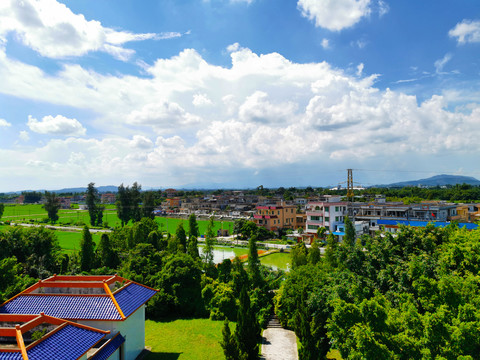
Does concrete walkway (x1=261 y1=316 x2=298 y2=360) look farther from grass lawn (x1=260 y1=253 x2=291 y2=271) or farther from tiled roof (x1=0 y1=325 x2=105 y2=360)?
grass lawn (x1=260 y1=253 x2=291 y2=271)

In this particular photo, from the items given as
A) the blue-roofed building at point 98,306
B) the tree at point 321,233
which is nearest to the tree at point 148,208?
the tree at point 321,233

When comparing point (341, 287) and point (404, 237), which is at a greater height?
point (404, 237)

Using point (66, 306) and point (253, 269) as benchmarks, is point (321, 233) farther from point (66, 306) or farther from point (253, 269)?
point (66, 306)

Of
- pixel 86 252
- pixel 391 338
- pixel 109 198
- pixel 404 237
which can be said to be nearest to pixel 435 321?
pixel 391 338

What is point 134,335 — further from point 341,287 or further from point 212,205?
point 212,205

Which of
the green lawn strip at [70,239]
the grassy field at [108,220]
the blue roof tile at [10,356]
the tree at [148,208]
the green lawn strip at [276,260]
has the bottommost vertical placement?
the green lawn strip at [276,260]

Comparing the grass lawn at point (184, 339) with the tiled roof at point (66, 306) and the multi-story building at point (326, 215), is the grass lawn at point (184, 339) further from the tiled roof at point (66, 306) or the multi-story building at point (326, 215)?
the multi-story building at point (326, 215)
